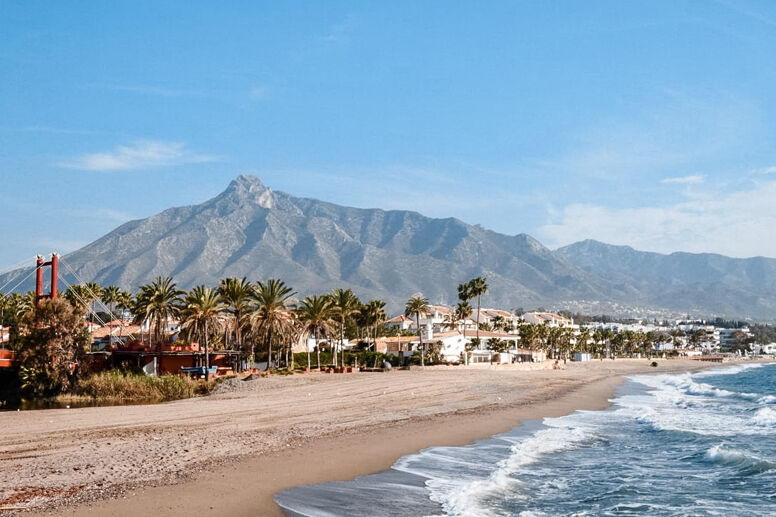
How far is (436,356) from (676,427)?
47.5m

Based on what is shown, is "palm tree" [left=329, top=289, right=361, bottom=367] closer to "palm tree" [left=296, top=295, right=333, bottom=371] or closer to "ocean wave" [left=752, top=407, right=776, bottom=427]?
"palm tree" [left=296, top=295, right=333, bottom=371]

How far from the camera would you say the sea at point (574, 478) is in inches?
537

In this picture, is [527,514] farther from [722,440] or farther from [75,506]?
[722,440]

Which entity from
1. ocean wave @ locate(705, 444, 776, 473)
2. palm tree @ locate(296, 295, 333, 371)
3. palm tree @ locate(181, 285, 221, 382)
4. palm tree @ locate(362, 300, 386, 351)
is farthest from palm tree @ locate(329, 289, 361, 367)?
ocean wave @ locate(705, 444, 776, 473)

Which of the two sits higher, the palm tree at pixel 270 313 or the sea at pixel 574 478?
the palm tree at pixel 270 313

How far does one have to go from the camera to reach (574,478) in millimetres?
17484

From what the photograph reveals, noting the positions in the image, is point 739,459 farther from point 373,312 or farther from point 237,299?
point 373,312

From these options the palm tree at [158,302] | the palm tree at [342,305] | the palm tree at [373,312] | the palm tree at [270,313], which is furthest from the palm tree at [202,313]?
the palm tree at [373,312]

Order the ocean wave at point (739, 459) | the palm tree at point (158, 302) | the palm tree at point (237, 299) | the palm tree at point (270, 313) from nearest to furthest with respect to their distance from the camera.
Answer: the ocean wave at point (739, 459) → the palm tree at point (270, 313) → the palm tree at point (237, 299) → the palm tree at point (158, 302)

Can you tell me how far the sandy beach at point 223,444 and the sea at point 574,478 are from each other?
1.07 m

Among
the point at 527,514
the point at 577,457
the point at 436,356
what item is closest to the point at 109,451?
the point at 527,514

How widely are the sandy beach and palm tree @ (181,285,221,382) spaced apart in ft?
40.1

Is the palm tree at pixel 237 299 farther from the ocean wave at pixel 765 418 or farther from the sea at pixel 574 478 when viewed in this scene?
the ocean wave at pixel 765 418

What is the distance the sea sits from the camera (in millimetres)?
13648
